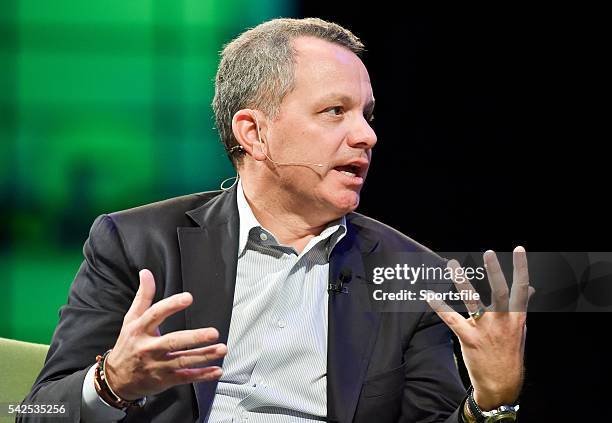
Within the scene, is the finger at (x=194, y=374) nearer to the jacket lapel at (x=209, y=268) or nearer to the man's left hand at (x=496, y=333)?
the jacket lapel at (x=209, y=268)

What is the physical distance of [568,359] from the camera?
11.9 feet

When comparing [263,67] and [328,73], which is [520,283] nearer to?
[328,73]

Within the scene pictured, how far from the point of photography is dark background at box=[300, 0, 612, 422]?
363 cm

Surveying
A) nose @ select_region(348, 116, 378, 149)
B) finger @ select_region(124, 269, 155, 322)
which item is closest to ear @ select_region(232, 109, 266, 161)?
nose @ select_region(348, 116, 378, 149)

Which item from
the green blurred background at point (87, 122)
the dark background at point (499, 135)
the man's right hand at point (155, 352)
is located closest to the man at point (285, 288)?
the man's right hand at point (155, 352)

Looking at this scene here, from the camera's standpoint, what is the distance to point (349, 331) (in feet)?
6.79

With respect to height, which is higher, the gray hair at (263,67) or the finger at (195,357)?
the gray hair at (263,67)

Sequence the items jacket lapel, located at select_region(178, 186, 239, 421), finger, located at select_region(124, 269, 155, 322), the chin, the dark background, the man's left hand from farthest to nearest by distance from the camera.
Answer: the dark background < the chin < jacket lapel, located at select_region(178, 186, 239, 421) < the man's left hand < finger, located at select_region(124, 269, 155, 322)

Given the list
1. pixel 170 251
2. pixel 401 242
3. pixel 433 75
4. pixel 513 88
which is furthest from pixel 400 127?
pixel 170 251

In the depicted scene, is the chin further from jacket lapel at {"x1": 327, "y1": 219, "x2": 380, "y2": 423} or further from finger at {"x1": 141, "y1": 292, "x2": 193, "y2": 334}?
finger at {"x1": 141, "y1": 292, "x2": 193, "y2": 334}

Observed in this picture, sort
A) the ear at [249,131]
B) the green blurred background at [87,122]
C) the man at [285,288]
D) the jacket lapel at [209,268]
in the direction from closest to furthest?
the man at [285,288], the jacket lapel at [209,268], the ear at [249,131], the green blurred background at [87,122]

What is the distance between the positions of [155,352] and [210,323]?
0.42 meters

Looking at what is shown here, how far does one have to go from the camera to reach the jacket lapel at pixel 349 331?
1.97 meters

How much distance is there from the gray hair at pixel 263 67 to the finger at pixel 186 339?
801mm
